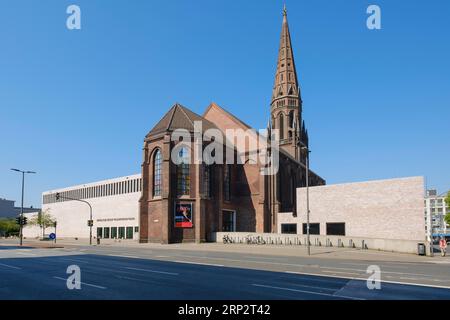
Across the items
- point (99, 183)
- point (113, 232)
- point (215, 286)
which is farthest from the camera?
point (99, 183)

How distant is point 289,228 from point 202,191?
12332 millimetres

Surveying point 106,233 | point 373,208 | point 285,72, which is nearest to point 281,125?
point 285,72

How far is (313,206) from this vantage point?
48.7 m

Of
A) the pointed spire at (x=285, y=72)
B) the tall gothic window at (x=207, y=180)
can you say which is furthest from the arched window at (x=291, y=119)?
the tall gothic window at (x=207, y=180)

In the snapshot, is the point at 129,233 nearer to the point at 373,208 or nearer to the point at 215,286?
the point at 373,208

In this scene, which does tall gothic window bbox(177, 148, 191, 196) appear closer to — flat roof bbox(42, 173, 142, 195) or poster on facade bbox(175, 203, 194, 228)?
poster on facade bbox(175, 203, 194, 228)

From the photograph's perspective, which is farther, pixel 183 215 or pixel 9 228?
pixel 9 228

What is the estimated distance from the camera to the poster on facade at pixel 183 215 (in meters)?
47.7

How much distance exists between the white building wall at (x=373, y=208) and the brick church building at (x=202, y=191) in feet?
14.5

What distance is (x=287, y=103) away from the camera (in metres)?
81.1

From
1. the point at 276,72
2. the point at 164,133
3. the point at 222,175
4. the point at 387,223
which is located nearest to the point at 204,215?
the point at 222,175

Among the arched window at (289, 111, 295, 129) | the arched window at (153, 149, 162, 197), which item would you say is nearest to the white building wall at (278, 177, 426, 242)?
the arched window at (153, 149, 162, 197)

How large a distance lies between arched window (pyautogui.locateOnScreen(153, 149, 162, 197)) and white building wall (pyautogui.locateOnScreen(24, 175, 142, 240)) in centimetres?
1971

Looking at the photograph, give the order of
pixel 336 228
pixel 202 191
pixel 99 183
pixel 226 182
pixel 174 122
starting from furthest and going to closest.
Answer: pixel 99 183, pixel 226 182, pixel 174 122, pixel 202 191, pixel 336 228
